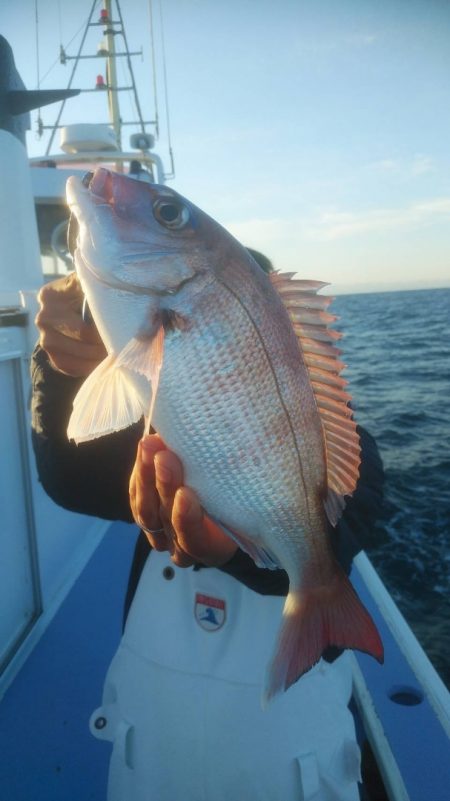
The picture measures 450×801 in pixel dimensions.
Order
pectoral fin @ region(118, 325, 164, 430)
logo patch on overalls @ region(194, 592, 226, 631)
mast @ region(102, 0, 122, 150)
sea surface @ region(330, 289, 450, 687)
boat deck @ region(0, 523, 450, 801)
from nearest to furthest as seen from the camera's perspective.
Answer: pectoral fin @ region(118, 325, 164, 430) → logo patch on overalls @ region(194, 592, 226, 631) → boat deck @ region(0, 523, 450, 801) → sea surface @ region(330, 289, 450, 687) → mast @ region(102, 0, 122, 150)

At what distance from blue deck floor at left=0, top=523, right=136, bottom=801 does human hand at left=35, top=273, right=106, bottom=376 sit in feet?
5.76

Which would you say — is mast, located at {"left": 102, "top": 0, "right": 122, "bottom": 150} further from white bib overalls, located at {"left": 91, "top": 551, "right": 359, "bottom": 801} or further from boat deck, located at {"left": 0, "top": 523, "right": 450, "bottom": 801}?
white bib overalls, located at {"left": 91, "top": 551, "right": 359, "bottom": 801}

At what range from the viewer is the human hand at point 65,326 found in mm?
1599

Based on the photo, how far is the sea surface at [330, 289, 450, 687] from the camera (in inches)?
197

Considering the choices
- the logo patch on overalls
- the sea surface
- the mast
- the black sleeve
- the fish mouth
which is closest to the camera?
the fish mouth

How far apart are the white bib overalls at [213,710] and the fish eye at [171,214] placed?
1029 mm

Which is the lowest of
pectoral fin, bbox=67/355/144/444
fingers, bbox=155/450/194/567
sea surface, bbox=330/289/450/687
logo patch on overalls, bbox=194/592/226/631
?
sea surface, bbox=330/289/450/687

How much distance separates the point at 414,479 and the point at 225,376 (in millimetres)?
7335

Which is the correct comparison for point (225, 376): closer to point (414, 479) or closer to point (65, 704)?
point (65, 704)

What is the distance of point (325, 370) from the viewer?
140 centimetres

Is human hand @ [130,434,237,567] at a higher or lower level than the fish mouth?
lower

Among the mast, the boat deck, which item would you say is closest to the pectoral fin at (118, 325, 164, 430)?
the boat deck

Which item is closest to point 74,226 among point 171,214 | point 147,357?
point 171,214

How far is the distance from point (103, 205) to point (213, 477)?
0.75m
